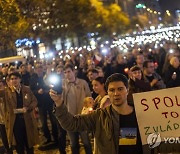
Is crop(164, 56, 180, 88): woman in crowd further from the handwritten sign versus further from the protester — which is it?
the handwritten sign

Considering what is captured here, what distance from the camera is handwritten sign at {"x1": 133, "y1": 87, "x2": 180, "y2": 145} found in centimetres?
359

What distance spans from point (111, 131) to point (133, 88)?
278 centimetres

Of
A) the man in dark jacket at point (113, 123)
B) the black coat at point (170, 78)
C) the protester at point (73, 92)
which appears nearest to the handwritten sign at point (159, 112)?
the man in dark jacket at point (113, 123)

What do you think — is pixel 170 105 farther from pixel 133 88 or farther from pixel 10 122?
pixel 10 122

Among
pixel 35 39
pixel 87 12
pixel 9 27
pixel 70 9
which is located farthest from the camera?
pixel 87 12

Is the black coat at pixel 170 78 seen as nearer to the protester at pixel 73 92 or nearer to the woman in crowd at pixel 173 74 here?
the woman in crowd at pixel 173 74

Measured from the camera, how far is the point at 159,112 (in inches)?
144

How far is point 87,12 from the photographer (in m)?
33.4

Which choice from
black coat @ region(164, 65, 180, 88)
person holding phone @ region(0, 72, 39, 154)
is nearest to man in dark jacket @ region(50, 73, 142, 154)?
person holding phone @ region(0, 72, 39, 154)

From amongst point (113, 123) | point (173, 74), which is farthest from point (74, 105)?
point (113, 123)

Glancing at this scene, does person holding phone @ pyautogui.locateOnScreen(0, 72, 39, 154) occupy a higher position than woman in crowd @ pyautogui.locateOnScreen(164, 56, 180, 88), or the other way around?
woman in crowd @ pyautogui.locateOnScreen(164, 56, 180, 88)

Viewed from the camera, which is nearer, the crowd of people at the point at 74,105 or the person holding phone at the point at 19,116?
the crowd of people at the point at 74,105

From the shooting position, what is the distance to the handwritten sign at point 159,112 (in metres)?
3.59

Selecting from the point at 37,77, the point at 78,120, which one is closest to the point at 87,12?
the point at 37,77
